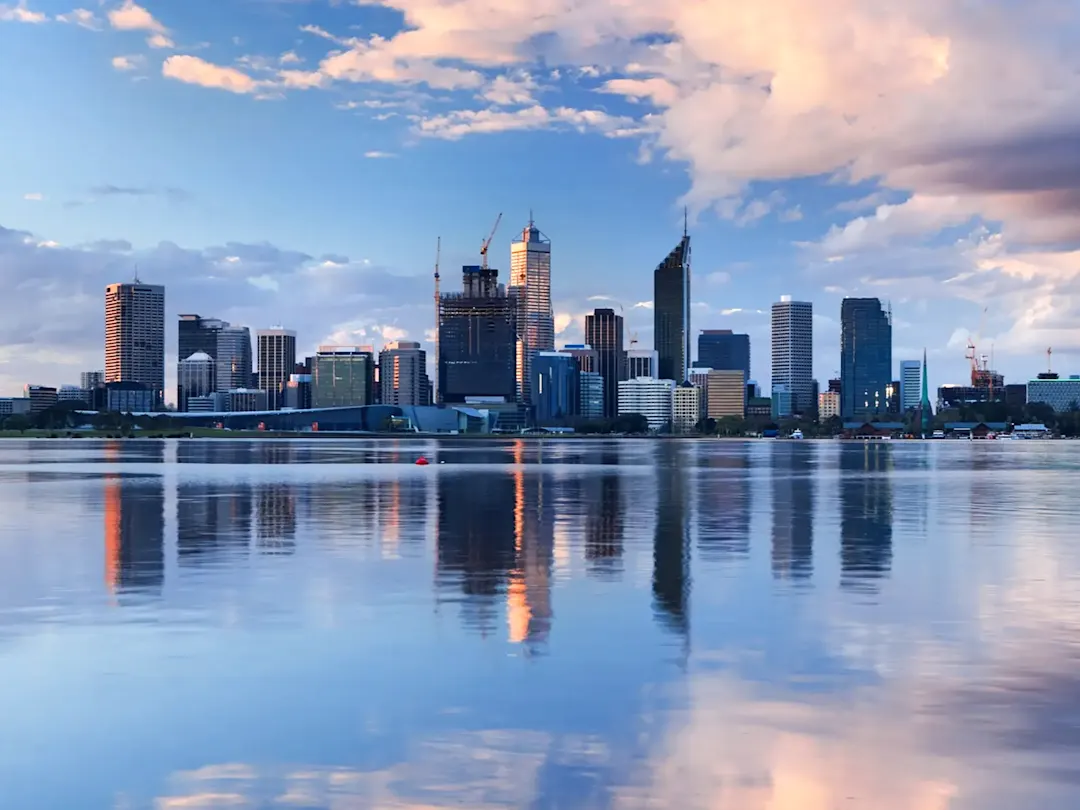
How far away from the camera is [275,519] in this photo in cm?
5122

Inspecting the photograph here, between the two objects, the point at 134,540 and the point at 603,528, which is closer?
the point at 134,540

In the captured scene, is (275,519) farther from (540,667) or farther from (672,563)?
(540,667)

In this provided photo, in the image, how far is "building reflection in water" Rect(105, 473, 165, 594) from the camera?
31.8 meters

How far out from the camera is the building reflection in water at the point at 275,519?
40.5 metres

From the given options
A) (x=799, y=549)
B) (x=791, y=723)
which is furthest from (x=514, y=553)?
(x=791, y=723)

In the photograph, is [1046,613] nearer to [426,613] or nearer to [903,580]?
[903,580]

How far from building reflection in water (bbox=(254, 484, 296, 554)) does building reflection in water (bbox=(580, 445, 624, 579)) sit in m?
10.9

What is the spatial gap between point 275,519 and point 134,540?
980 centimetres

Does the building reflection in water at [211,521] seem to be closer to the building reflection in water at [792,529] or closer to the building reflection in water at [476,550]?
the building reflection in water at [476,550]

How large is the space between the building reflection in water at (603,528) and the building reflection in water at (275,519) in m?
10.9

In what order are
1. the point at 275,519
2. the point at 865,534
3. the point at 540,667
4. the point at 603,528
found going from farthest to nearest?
the point at 275,519, the point at 603,528, the point at 865,534, the point at 540,667

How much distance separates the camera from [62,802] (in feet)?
43.7

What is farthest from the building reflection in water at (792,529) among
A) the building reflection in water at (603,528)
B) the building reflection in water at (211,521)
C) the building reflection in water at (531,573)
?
the building reflection in water at (211,521)

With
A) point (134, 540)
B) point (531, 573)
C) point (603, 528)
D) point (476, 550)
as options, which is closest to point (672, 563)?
point (531, 573)
